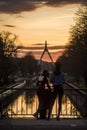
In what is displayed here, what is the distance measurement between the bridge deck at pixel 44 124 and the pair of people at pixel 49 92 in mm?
686

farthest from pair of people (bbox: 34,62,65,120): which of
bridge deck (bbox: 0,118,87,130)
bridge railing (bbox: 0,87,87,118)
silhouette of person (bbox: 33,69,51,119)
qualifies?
bridge railing (bbox: 0,87,87,118)

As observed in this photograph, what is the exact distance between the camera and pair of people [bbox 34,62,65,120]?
810 inches

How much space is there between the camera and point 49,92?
22047mm

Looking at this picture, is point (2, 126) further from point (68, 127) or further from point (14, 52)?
point (14, 52)

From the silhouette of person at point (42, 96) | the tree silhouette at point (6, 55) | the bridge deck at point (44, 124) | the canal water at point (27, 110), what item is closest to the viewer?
the bridge deck at point (44, 124)

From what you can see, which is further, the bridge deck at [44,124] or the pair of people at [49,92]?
the pair of people at [49,92]

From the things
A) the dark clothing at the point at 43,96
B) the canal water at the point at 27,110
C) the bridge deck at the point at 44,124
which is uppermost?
the dark clothing at the point at 43,96

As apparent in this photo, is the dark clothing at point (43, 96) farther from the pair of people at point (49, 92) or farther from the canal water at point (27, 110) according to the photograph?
the canal water at point (27, 110)

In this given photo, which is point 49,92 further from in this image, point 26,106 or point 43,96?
point 26,106

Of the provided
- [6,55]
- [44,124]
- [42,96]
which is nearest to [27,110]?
[42,96]

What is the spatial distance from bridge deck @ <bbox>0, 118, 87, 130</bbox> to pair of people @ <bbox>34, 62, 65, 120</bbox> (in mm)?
686

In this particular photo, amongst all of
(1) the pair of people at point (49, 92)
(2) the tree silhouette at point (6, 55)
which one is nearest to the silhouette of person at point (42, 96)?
(1) the pair of people at point (49, 92)

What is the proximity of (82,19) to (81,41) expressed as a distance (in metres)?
3.73

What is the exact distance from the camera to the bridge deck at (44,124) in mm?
18391
